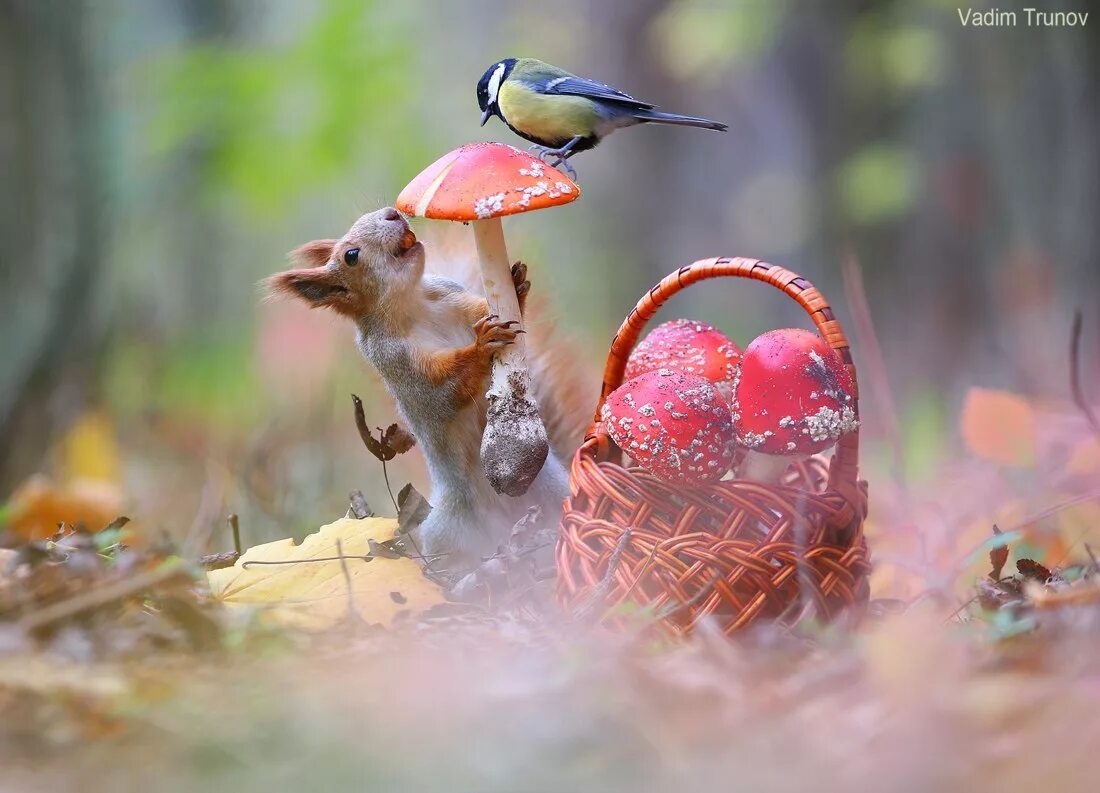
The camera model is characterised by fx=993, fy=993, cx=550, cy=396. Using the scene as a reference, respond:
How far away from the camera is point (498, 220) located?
1.78 meters

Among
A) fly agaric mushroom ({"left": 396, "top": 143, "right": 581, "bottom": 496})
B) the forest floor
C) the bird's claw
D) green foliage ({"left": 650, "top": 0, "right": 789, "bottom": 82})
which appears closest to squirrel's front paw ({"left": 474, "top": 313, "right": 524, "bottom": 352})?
fly agaric mushroom ({"left": 396, "top": 143, "right": 581, "bottom": 496})

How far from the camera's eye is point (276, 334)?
256 inches

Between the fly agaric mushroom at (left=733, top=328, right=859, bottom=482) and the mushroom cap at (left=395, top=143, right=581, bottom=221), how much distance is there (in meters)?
0.40

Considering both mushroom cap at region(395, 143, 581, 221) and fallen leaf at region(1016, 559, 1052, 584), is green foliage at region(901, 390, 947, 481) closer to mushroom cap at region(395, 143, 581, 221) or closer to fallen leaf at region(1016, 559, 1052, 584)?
fallen leaf at region(1016, 559, 1052, 584)

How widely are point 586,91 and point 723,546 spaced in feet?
2.61

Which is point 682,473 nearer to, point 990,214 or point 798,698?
point 798,698

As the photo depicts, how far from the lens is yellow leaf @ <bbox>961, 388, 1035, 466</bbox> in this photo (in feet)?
6.91

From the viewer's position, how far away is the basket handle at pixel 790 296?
152 cm

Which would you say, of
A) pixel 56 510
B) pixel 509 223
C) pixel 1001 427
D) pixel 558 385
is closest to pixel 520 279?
pixel 558 385

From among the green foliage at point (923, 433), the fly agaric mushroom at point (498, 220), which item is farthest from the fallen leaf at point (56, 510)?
the green foliage at point (923, 433)

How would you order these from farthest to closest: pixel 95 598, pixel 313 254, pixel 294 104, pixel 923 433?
1. pixel 294 104
2. pixel 923 433
3. pixel 313 254
4. pixel 95 598

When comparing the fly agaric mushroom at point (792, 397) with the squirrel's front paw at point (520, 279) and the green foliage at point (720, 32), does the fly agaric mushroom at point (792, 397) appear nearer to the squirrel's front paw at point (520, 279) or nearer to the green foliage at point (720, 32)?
the squirrel's front paw at point (520, 279)

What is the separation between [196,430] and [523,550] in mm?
4583

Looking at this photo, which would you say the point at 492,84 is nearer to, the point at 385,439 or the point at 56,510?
the point at 385,439
